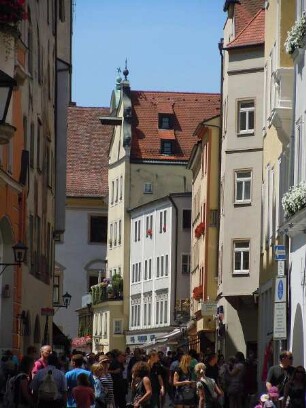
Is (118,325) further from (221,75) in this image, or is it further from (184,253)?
(221,75)

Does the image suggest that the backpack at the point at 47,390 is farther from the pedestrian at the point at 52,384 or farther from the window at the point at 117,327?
the window at the point at 117,327

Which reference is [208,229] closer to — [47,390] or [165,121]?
→ [165,121]

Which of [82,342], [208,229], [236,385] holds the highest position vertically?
[208,229]

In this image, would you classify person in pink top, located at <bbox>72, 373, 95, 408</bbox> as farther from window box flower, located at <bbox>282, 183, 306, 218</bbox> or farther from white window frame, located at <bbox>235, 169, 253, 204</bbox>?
white window frame, located at <bbox>235, 169, 253, 204</bbox>

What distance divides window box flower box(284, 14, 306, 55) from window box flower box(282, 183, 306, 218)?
10.2 ft

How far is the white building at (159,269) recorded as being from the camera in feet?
320

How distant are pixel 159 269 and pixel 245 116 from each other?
4138 cm

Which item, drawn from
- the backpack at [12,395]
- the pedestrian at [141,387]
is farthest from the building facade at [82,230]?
the backpack at [12,395]

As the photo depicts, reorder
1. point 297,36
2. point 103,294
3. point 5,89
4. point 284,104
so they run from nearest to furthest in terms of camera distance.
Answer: point 5,89
point 297,36
point 284,104
point 103,294

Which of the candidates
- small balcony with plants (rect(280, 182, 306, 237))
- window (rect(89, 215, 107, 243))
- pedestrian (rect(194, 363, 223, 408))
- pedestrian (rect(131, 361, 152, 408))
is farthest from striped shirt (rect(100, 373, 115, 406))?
window (rect(89, 215, 107, 243))

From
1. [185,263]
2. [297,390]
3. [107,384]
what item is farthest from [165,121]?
[297,390]

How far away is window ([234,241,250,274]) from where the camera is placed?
61.2 m

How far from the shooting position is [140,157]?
352ft

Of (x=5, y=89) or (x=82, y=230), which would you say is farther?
(x=82, y=230)
